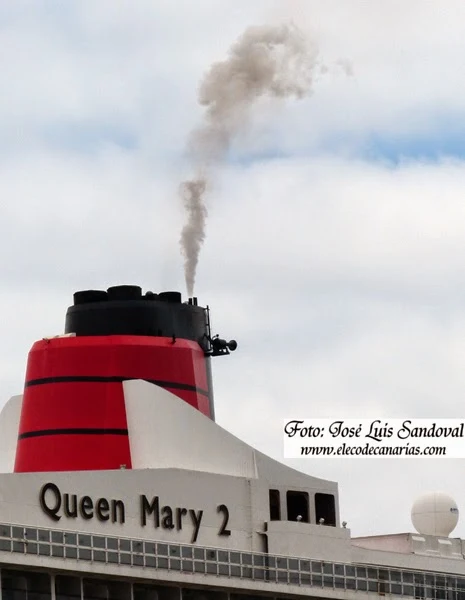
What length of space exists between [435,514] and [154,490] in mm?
16979

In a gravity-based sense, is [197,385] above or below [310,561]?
above

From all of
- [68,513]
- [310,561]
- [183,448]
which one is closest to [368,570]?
[310,561]

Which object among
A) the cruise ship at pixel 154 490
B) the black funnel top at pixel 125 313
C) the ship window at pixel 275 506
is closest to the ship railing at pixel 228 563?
the cruise ship at pixel 154 490

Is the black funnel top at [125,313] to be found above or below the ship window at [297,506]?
above

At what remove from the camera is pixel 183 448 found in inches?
3083

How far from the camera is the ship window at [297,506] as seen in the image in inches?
3191

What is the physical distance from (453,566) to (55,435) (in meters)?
18.0

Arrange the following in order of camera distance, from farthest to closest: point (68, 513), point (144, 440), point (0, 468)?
point (0, 468) < point (144, 440) < point (68, 513)

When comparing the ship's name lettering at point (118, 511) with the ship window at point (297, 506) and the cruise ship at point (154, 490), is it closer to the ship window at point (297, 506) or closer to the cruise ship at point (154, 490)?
the cruise ship at point (154, 490)

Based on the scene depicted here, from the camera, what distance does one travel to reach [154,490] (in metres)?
74.8

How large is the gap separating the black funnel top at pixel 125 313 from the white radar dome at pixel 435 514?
43.2ft

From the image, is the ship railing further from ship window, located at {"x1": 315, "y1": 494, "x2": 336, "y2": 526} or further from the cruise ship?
ship window, located at {"x1": 315, "y1": 494, "x2": 336, "y2": 526}

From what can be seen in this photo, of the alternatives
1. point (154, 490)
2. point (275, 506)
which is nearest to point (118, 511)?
point (154, 490)

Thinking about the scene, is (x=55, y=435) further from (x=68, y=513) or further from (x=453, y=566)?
(x=453, y=566)
